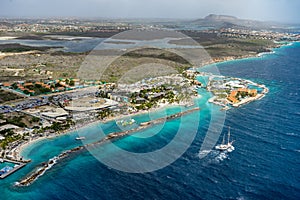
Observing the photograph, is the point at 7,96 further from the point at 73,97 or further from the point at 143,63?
the point at 143,63

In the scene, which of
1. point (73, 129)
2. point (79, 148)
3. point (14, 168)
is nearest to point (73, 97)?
point (73, 129)

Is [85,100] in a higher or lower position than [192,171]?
higher

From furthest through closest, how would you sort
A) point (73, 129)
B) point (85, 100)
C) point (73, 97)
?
point (73, 97) → point (85, 100) → point (73, 129)

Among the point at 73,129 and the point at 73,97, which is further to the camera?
the point at 73,97

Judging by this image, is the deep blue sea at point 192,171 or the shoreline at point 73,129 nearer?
the deep blue sea at point 192,171

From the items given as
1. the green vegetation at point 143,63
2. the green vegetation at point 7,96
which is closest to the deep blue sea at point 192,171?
the green vegetation at point 7,96

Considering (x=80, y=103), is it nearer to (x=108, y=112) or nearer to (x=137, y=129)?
(x=108, y=112)

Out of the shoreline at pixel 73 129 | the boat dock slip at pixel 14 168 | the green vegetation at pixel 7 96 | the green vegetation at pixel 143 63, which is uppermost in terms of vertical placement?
the green vegetation at pixel 143 63

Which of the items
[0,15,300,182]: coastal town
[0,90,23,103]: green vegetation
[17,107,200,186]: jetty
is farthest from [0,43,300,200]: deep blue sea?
[0,90,23,103]: green vegetation

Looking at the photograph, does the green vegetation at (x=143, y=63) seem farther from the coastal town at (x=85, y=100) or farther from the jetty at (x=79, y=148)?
the jetty at (x=79, y=148)
